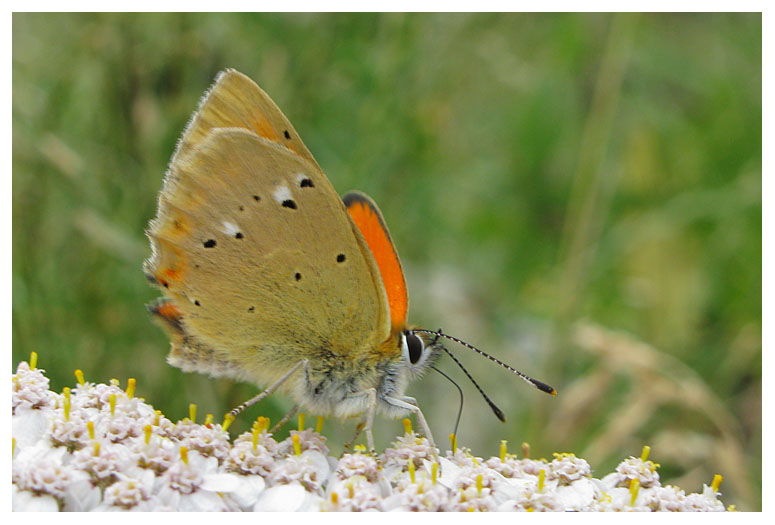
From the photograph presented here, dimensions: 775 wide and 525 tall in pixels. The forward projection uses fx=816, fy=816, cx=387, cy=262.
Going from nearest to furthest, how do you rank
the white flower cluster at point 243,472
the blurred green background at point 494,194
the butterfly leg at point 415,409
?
the white flower cluster at point 243,472 < the butterfly leg at point 415,409 < the blurred green background at point 494,194

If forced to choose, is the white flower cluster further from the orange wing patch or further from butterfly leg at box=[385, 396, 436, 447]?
the orange wing patch

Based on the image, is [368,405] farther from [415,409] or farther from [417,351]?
[417,351]

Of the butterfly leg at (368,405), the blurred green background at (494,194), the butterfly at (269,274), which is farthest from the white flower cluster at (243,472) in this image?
the blurred green background at (494,194)

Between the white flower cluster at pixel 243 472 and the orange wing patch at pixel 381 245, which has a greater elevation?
the orange wing patch at pixel 381 245

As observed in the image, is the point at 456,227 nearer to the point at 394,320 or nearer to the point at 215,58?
the point at 215,58

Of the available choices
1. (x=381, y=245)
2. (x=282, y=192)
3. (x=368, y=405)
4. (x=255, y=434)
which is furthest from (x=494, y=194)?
(x=255, y=434)

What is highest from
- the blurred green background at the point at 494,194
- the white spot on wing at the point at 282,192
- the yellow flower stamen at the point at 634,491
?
the blurred green background at the point at 494,194

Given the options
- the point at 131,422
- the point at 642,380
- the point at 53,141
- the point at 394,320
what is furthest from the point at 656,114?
the point at 131,422

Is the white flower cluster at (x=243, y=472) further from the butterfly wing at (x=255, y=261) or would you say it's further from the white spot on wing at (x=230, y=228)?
the white spot on wing at (x=230, y=228)
